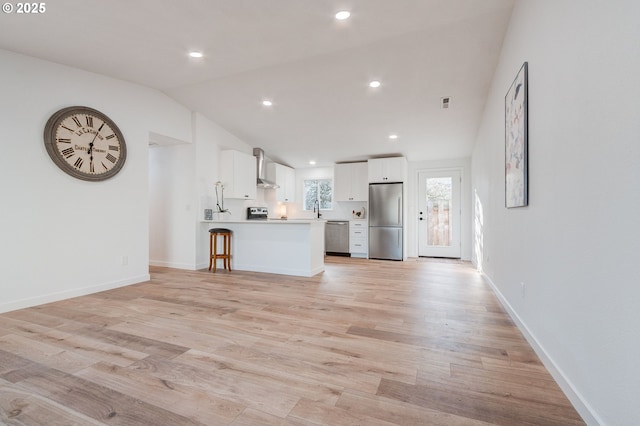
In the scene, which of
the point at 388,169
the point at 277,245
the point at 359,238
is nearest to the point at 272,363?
the point at 277,245

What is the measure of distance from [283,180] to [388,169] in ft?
8.61

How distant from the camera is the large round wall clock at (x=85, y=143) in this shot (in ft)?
10.6

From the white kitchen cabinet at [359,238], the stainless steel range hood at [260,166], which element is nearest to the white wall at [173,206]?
the stainless steel range hood at [260,166]

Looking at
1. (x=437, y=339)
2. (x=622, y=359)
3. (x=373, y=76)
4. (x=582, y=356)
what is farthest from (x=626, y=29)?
(x=373, y=76)

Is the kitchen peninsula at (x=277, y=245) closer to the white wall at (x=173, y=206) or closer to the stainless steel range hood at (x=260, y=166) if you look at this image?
the white wall at (x=173, y=206)

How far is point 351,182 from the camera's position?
704cm

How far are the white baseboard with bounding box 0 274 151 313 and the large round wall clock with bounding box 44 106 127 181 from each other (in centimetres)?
134

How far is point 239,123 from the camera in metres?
5.39

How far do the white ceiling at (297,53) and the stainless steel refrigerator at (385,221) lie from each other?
1.48 meters

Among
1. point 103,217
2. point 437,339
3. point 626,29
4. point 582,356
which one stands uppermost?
point 626,29

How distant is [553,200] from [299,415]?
1.83 m

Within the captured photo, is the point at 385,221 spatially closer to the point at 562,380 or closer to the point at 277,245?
the point at 277,245

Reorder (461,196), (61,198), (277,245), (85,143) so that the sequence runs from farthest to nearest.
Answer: (461,196)
(277,245)
(85,143)
(61,198)

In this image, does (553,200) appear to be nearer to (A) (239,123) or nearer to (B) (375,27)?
(B) (375,27)
